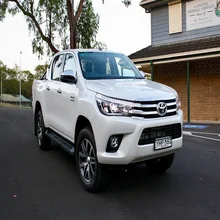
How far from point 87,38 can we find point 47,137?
17125 mm

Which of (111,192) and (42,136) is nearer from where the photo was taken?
(111,192)

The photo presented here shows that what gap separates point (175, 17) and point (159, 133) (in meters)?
13.0

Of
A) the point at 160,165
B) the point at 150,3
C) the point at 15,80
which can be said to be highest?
the point at 150,3

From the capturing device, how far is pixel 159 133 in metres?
3.71

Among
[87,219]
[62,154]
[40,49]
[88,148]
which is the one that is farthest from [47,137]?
[40,49]

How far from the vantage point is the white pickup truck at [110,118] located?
350 centimetres

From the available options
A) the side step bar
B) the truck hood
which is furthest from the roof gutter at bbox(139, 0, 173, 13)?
the truck hood

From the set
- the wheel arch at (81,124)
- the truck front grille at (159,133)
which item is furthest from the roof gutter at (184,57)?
the wheel arch at (81,124)

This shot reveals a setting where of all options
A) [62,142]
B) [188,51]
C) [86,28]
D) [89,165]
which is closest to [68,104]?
[62,142]

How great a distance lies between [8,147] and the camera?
266 inches

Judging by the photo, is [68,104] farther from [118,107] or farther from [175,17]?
[175,17]

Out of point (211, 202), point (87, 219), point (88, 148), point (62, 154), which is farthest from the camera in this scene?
point (62, 154)

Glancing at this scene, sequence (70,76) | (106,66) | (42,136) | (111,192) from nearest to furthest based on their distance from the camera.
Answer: (111,192), (70,76), (106,66), (42,136)

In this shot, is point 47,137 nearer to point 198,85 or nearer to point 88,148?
point 88,148
